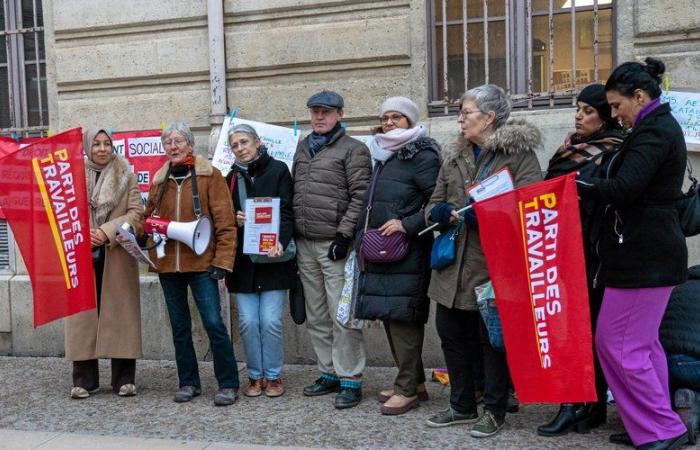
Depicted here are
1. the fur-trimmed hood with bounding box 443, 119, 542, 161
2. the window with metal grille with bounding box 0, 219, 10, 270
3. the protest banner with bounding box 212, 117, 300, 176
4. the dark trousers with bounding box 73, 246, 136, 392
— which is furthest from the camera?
the window with metal grille with bounding box 0, 219, 10, 270

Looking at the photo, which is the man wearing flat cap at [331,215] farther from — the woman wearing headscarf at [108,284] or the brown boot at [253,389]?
the woman wearing headscarf at [108,284]

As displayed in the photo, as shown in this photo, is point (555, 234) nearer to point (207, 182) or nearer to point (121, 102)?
point (207, 182)

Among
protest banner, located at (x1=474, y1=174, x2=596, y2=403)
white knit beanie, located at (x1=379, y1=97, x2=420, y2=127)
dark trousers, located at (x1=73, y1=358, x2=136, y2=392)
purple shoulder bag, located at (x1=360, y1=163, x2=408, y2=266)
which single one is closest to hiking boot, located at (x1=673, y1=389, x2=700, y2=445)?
protest banner, located at (x1=474, y1=174, x2=596, y2=403)

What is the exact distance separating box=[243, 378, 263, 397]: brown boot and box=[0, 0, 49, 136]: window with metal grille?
3580mm

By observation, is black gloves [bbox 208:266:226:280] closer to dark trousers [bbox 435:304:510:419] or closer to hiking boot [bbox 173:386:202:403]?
hiking boot [bbox 173:386:202:403]

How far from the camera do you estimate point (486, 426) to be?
14.3 feet

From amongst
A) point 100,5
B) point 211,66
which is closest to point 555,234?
point 211,66

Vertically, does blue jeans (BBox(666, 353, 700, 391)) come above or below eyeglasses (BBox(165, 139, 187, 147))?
below

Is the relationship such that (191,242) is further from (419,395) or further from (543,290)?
(543,290)

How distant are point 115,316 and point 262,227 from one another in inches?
49.7

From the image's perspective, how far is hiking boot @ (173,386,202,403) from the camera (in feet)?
17.4

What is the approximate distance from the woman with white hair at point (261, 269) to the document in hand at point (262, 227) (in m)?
0.05

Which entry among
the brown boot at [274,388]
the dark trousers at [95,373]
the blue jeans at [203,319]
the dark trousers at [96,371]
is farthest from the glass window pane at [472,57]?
the dark trousers at [95,373]

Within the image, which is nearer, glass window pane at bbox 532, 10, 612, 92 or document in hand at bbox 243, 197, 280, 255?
document in hand at bbox 243, 197, 280, 255
